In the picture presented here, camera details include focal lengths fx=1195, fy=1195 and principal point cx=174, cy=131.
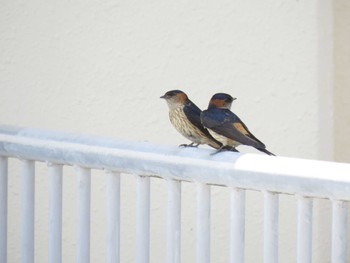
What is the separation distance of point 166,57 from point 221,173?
6.15 feet

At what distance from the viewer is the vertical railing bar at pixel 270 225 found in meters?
2.25

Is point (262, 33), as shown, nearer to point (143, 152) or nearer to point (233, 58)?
point (233, 58)

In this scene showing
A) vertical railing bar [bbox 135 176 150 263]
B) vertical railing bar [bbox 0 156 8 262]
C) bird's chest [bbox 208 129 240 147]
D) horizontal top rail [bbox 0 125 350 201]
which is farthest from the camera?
bird's chest [bbox 208 129 240 147]

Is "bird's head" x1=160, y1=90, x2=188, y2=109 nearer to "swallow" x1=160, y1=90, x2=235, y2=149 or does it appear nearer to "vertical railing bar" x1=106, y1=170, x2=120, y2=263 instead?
"swallow" x1=160, y1=90, x2=235, y2=149

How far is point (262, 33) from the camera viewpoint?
402cm

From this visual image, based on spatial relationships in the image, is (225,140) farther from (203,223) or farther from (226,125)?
(203,223)

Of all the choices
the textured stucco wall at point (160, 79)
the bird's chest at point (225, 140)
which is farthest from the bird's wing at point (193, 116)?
the textured stucco wall at point (160, 79)

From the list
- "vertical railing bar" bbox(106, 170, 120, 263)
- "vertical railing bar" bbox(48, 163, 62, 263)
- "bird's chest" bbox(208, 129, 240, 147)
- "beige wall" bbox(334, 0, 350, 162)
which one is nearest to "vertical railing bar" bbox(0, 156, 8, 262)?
"vertical railing bar" bbox(48, 163, 62, 263)

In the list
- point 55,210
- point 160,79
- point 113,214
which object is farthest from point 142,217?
point 160,79

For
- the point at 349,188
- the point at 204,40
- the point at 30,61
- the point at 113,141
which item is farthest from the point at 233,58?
the point at 349,188

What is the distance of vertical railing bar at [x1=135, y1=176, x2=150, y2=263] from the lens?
240cm

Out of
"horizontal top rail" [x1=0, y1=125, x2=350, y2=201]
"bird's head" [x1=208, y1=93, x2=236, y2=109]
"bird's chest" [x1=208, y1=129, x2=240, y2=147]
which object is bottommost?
"horizontal top rail" [x1=0, y1=125, x2=350, y2=201]

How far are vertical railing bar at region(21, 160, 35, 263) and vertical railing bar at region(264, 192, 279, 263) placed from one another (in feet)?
1.74

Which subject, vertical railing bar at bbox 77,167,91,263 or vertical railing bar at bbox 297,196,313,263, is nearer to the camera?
vertical railing bar at bbox 297,196,313,263
